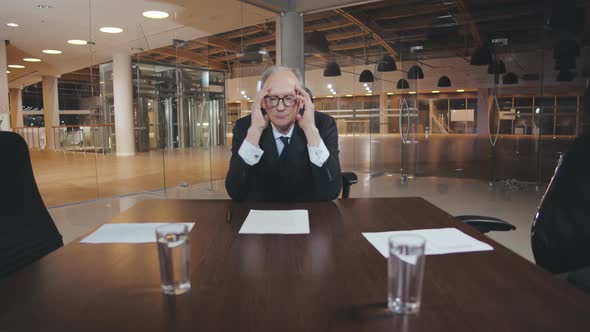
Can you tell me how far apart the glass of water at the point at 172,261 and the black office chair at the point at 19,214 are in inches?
33.2

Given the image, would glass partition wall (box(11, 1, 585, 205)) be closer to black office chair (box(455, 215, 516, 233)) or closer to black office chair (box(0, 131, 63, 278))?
black office chair (box(0, 131, 63, 278))

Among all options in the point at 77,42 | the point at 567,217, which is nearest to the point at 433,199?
the point at 567,217

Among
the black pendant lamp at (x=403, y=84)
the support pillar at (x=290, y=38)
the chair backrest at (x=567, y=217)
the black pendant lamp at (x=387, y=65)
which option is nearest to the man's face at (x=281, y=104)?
the chair backrest at (x=567, y=217)

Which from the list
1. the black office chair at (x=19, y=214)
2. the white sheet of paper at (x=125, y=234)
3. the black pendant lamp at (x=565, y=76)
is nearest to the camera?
the white sheet of paper at (x=125, y=234)

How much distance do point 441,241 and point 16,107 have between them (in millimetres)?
5328

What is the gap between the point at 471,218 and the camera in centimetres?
171

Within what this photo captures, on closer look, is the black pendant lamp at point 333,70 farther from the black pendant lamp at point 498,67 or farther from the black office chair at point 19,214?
the black office chair at point 19,214

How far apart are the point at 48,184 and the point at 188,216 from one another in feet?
17.6

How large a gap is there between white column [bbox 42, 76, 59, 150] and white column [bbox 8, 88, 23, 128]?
15.6 inches

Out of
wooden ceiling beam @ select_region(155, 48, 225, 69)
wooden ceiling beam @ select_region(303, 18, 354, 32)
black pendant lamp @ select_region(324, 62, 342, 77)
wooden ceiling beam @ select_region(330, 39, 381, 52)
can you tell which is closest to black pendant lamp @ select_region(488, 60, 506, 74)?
wooden ceiling beam @ select_region(330, 39, 381, 52)

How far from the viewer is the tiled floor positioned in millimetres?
4109

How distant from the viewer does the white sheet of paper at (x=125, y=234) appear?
1.30 metres

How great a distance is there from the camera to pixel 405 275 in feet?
2.63

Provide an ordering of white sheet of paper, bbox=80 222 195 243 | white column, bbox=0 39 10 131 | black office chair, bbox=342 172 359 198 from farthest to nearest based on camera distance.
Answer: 1. white column, bbox=0 39 10 131
2. black office chair, bbox=342 172 359 198
3. white sheet of paper, bbox=80 222 195 243
